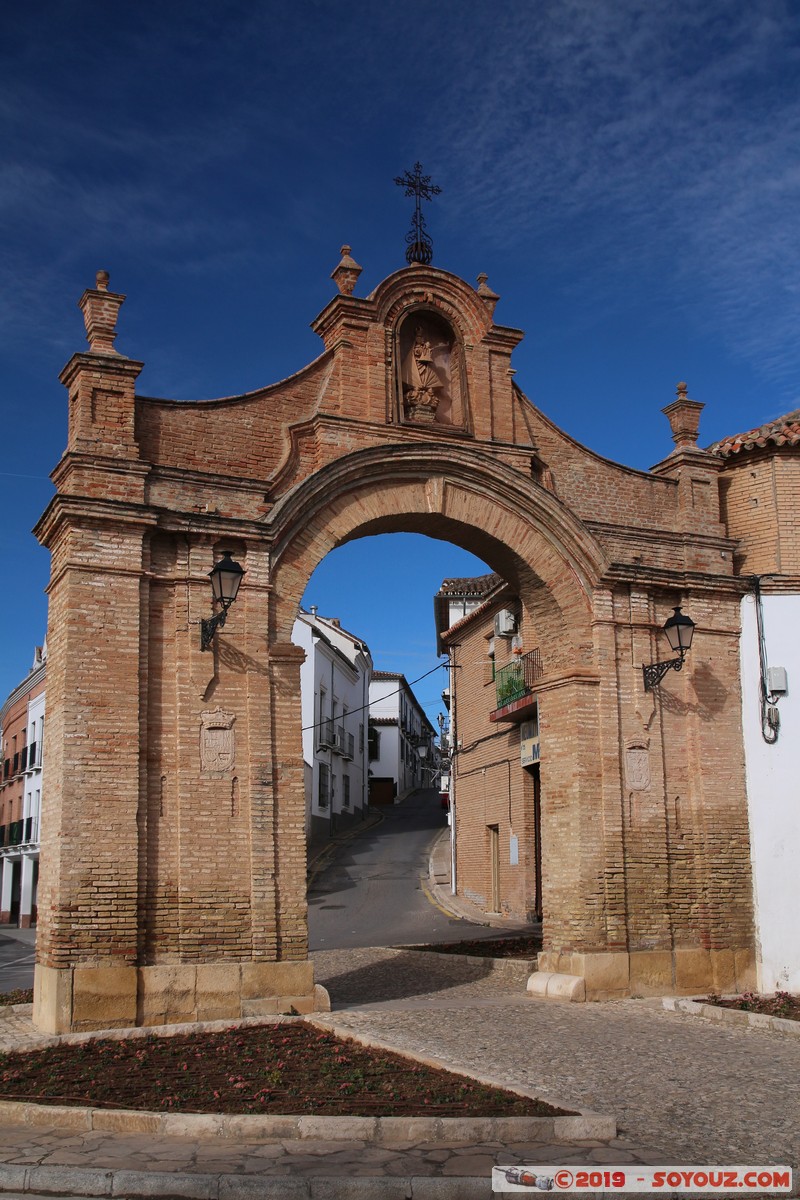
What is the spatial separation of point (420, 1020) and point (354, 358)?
7244mm

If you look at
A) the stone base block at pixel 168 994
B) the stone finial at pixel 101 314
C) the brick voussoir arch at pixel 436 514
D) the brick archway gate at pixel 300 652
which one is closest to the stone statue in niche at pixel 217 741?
the brick archway gate at pixel 300 652

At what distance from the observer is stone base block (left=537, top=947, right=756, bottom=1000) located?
12.7 meters

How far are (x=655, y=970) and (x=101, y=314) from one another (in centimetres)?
951

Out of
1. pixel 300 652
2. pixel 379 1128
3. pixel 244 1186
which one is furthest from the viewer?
pixel 300 652

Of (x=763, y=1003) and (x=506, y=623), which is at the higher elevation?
(x=506, y=623)

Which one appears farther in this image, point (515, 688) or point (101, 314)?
point (515, 688)

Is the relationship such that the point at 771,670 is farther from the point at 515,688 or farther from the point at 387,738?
the point at 387,738

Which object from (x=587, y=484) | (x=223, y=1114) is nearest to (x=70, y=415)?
(x=587, y=484)

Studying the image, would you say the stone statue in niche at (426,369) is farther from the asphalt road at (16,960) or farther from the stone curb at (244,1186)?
the stone curb at (244,1186)

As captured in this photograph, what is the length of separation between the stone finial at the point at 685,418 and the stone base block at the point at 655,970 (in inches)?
253

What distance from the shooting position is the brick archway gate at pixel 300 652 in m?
10.9

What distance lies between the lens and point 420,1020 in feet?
35.3

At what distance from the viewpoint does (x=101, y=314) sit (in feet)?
39.1

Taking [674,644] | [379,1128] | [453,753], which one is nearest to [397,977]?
[674,644]
